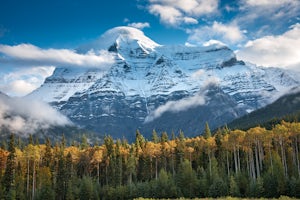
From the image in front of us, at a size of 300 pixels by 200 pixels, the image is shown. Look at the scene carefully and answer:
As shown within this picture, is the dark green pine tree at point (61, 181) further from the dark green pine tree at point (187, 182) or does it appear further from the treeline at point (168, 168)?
the dark green pine tree at point (187, 182)

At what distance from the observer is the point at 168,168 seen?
166375 mm

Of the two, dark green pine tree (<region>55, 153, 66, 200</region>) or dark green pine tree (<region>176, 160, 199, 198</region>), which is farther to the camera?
dark green pine tree (<region>55, 153, 66, 200</region>)

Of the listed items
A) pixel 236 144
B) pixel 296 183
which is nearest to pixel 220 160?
pixel 236 144

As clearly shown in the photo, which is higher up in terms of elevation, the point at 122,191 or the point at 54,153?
the point at 54,153

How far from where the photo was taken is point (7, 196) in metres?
121

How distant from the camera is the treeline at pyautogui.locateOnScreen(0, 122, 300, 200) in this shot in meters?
111

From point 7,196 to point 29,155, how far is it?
26012 millimetres

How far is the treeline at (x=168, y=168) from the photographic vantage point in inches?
4355

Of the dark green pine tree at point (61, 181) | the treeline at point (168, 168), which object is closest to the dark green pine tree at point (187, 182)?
the treeline at point (168, 168)

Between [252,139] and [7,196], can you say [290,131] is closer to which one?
[252,139]

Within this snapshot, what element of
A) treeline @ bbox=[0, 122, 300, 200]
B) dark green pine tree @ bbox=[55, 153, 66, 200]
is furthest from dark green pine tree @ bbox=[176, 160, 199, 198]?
dark green pine tree @ bbox=[55, 153, 66, 200]

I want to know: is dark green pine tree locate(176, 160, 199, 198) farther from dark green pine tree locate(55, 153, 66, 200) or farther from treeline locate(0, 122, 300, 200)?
dark green pine tree locate(55, 153, 66, 200)

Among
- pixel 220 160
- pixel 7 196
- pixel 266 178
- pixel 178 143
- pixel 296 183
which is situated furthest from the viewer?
pixel 178 143

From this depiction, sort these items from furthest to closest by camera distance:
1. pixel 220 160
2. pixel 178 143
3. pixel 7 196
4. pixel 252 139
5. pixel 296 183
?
pixel 178 143 < pixel 220 160 < pixel 252 139 < pixel 7 196 < pixel 296 183
